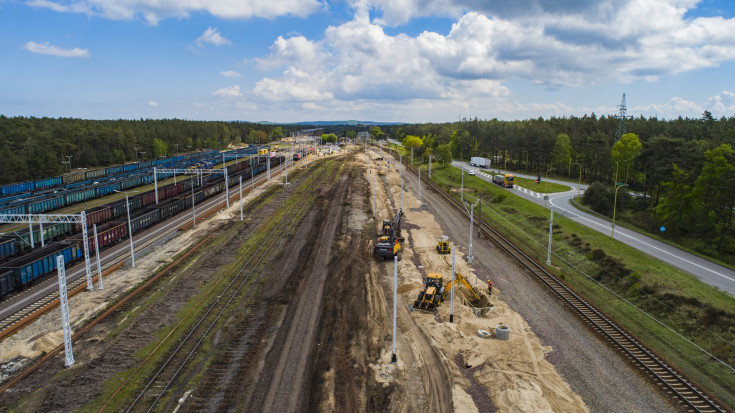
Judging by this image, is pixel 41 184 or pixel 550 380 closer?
pixel 550 380

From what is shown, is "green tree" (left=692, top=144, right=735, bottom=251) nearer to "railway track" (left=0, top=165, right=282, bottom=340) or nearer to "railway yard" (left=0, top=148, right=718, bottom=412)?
"railway yard" (left=0, top=148, right=718, bottom=412)

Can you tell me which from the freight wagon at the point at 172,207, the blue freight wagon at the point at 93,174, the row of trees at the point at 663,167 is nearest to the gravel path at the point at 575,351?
the row of trees at the point at 663,167

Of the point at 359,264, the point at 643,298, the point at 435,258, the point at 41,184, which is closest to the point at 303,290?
the point at 359,264

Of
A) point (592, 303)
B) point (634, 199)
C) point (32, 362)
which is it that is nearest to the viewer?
point (32, 362)

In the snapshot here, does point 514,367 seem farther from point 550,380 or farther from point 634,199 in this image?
point 634,199

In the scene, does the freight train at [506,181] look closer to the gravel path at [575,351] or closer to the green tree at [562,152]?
the green tree at [562,152]

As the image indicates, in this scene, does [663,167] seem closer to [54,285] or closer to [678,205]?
[678,205]

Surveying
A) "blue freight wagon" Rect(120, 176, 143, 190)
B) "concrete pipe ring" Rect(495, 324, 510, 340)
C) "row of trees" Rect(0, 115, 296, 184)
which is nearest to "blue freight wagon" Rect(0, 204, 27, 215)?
"blue freight wagon" Rect(120, 176, 143, 190)
